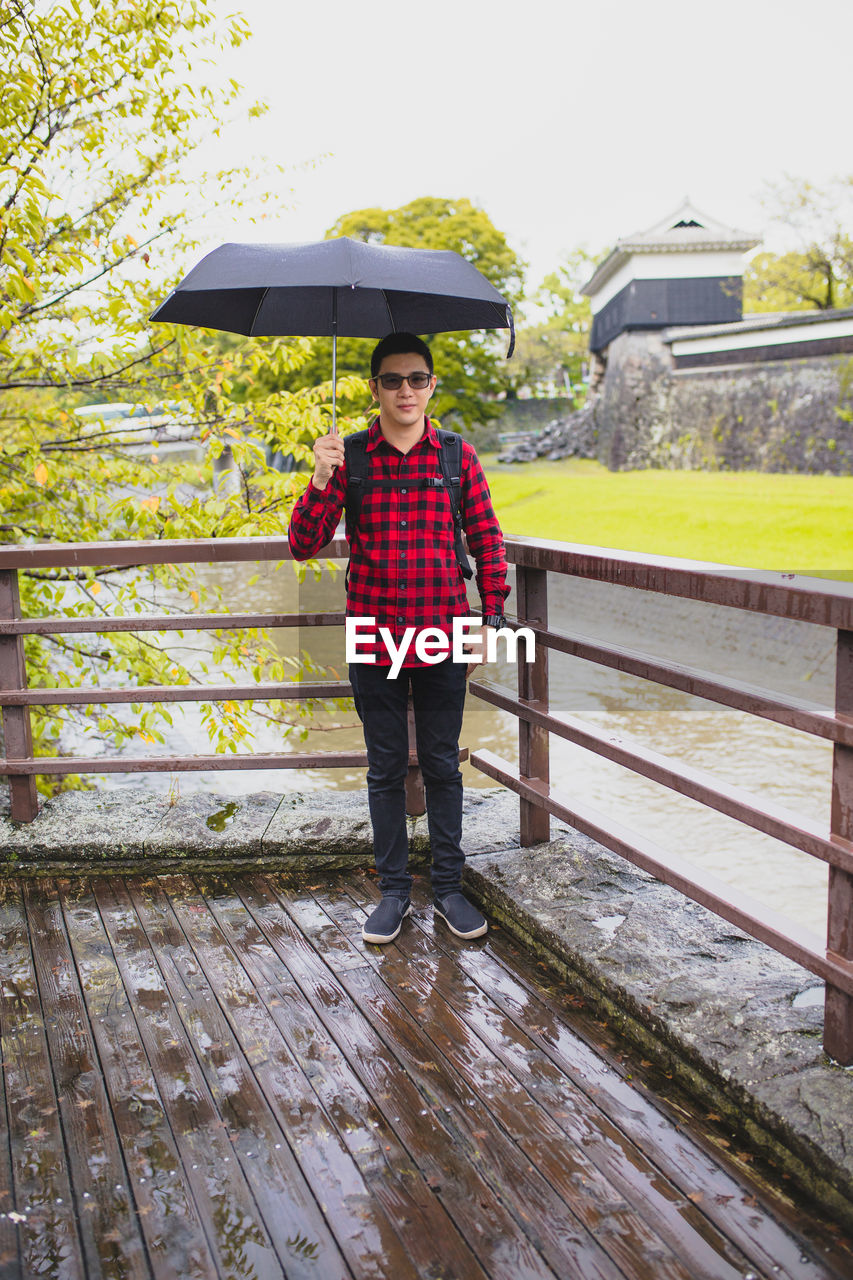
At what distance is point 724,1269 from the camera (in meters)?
1.76

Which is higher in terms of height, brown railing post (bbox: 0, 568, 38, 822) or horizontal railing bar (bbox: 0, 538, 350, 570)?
horizontal railing bar (bbox: 0, 538, 350, 570)

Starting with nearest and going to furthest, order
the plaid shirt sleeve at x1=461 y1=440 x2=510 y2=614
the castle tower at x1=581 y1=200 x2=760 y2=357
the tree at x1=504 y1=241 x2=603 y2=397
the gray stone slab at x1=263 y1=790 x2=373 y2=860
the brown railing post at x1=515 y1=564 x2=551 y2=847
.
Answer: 1. the plaid shirt sleeve at x1=461 y1=440 x2=510 y2=614
2. the brown railing post at x1=515 y1=564 x2=551 y2=847
3. the gray stone slab at x1=263 y1=790 x2=373 y2=860
4. the castle tower at x1=581 y1=200 x2=760 y2=357
5. the tree at x1=504 y1=241 x2=603 y2=397

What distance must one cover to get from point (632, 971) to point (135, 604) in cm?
348

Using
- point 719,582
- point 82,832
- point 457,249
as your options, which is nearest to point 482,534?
point 719,582

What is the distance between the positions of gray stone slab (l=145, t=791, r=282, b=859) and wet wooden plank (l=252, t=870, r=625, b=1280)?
3.00 feet

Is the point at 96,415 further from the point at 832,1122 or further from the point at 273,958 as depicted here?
the point at 832,1122

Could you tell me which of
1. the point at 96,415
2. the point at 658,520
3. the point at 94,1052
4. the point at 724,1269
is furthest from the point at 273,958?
the point at 658,520

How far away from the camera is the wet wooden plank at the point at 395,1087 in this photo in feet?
6.04

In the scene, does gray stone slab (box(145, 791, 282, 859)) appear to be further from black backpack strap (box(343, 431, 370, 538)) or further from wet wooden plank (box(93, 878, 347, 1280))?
black backpack strap (box(343, 431, 370, 538))

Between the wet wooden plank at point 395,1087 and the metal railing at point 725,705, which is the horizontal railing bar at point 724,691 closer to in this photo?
the metal railing at point 725,705

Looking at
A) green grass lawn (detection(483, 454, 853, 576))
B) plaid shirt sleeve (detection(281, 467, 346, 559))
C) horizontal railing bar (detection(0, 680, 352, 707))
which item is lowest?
green grass lawn (detection(483, 454, 853, 576))

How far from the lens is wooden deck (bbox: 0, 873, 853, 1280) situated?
182cm

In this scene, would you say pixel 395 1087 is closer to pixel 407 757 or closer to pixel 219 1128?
pixel 219 1128

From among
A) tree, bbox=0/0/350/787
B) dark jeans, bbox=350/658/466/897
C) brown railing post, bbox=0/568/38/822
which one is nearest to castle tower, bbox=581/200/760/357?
tree, bbox=0/0/350/787
